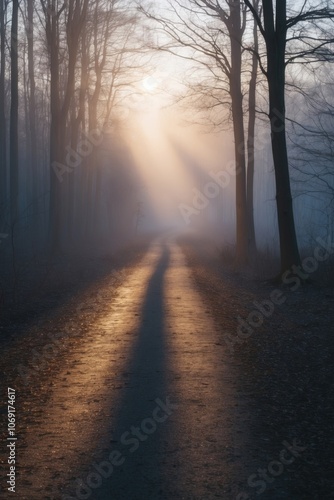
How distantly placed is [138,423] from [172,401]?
86 cm

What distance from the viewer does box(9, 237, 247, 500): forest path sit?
4.87 meters

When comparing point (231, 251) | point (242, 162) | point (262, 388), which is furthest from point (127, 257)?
point (262, 388)

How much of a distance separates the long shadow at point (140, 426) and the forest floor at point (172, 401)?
0.02m

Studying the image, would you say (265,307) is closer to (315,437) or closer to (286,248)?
(286,248)

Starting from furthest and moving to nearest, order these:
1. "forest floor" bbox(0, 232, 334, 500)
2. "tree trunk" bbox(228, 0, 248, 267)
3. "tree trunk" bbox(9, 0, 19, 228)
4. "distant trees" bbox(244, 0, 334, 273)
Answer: "tree trunk" bbox(9, 0, 19, 228) → "tree trunk" bbox(228, 0, 248, 267) → "distant trees" bbox(244, 0, 334, 273) → "forest floor" bbox(0, 232, 334, 500)

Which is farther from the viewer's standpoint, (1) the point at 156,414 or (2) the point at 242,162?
(2) the point at 242,162

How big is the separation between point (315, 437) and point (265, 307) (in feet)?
27.5

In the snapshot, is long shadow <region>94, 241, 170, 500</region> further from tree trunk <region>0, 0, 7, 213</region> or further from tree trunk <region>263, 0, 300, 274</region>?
tree trunk <region>0, 0, 7, 213</region>

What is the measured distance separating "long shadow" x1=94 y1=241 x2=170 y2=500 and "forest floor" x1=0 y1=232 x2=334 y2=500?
0.02 meters

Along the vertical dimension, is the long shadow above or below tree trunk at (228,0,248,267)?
below

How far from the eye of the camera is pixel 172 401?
23.1 ft

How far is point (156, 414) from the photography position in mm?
6535

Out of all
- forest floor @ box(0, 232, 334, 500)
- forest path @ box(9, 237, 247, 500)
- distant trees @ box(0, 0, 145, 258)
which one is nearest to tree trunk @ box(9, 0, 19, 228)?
distant trees @ box(0, 0, 145, 258)

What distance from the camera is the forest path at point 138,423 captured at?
4871 millimetres
